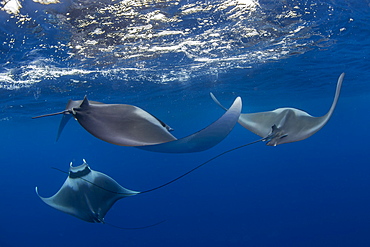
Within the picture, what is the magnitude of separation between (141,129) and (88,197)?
10.8 feet

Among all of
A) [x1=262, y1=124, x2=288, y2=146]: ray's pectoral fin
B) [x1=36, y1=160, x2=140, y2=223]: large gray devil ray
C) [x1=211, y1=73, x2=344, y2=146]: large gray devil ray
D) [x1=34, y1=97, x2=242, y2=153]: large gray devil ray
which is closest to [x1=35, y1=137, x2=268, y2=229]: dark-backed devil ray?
[x1=36, y1=160, x2=140, y2=223]: large gray devil ray

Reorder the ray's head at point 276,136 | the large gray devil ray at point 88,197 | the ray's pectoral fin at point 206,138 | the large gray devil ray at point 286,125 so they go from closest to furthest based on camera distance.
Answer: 1. the ray's pectoral fin at point 206,138
2. the large gray devil ray at point 286,125
3. the ray's head at point 276,136
4. the large gray devil ray at point 88,197

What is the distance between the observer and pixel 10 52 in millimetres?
9344

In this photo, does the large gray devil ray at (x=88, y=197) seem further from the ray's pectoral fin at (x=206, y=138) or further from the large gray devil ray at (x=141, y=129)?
the ray's pectoral fin at (x=206, y=138)

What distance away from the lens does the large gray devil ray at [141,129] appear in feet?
6.73

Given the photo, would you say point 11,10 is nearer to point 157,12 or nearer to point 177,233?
point 157,12

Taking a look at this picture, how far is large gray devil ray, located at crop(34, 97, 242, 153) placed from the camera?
6.73 feet

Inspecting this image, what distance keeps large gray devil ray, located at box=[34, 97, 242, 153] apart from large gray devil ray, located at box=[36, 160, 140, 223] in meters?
2.59

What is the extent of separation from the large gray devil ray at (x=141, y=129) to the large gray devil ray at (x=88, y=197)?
2585mm

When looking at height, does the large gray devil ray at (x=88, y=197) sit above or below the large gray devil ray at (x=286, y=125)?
below

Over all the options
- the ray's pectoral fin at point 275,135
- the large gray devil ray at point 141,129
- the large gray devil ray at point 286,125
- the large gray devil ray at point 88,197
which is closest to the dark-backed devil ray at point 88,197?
the large gray devil ray at point 88,197

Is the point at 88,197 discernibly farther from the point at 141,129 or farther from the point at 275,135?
the point at 275,135

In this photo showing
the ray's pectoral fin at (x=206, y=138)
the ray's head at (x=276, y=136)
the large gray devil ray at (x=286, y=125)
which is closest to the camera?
the ray's pectoral fin at (x=206, y=138)

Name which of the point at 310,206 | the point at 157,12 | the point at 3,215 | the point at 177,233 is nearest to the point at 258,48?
the point at 157,12
